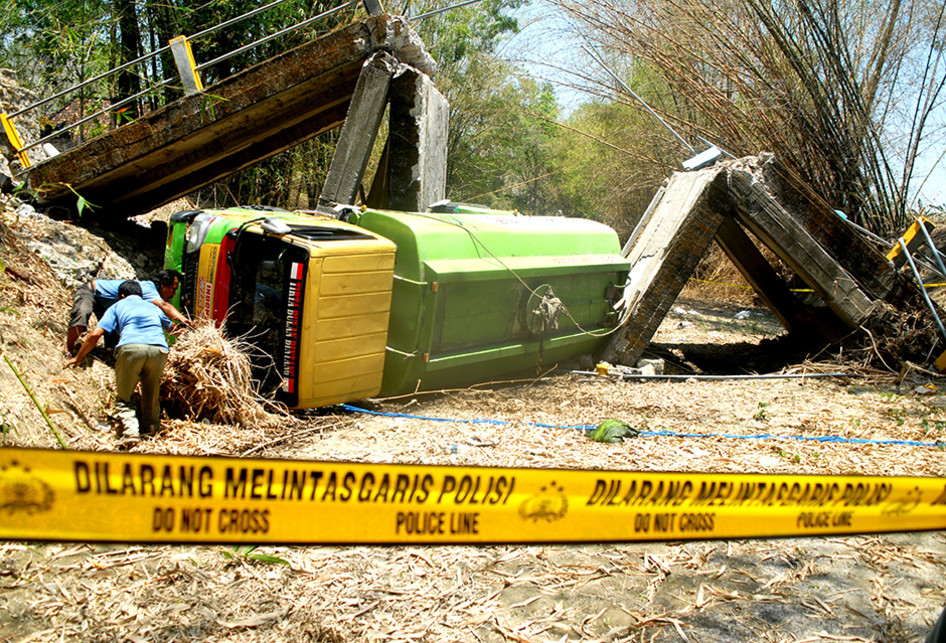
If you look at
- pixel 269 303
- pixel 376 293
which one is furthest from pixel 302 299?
pixel 376 293

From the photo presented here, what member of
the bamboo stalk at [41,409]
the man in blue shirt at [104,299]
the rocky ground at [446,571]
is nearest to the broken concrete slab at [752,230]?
the rocky ground at [446,571]

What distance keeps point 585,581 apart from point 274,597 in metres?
1.49

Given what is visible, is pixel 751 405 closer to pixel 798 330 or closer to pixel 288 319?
pixel 798 330

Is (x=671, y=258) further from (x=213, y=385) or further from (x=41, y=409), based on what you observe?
(x=41, y=409)

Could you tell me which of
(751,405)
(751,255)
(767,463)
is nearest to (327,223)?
(767,463)

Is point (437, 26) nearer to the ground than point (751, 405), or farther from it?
farther from it

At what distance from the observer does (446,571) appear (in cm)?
347

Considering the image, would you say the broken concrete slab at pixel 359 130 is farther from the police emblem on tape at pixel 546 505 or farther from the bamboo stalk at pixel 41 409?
the police emblem on tape at pixel 546 505

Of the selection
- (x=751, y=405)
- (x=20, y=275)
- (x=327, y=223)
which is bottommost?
(x=751, y=405)

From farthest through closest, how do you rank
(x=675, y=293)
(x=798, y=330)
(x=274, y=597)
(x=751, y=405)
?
(x=798, y=330), (x=675, y=293), (x=751, y=405), (x=274, y=597)

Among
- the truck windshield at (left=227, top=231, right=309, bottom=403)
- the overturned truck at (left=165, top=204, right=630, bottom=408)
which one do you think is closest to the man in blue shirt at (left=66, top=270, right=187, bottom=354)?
the overturned truck at (left=165, top=204, right=630, bottom=408)

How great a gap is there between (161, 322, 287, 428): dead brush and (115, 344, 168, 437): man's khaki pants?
234 millimetres

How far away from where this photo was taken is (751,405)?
7223 mm

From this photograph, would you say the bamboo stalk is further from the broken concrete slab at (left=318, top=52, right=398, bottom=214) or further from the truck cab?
the broken concrete slab at (left=318, top=52, right=398, bottom=214)
